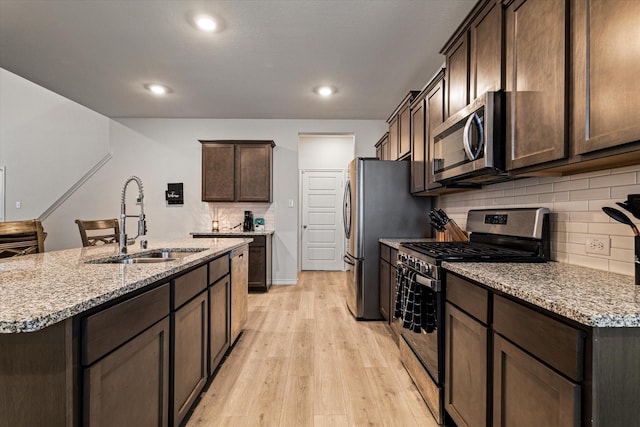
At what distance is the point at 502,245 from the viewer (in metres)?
1.97

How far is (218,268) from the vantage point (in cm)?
212

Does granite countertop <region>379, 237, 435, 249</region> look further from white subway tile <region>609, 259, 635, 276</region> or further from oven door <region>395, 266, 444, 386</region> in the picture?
white subway tile <region>609, 259, 635, 276</region>

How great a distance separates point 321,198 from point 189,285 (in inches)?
181

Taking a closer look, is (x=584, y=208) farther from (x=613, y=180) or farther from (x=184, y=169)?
(x=184, y=169)

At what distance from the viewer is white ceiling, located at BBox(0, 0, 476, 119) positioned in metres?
2.37

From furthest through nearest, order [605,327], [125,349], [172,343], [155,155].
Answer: [155,155]
[172,343]
[125,349]
[605,327]

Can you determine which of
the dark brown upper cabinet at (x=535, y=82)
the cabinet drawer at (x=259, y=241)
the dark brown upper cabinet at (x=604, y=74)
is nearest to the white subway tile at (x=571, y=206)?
the dark brown upper cabinet at (x=535, y=82)

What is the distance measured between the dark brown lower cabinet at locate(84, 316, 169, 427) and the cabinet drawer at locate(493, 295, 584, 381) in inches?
52.4

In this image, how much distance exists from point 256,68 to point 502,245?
9.38 ft

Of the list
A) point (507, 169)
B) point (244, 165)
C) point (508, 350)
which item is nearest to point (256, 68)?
point (244, 165)

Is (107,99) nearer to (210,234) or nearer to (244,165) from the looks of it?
(244,165)

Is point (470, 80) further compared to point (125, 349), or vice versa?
point (470, 80)

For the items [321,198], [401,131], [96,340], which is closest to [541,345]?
[96,340]

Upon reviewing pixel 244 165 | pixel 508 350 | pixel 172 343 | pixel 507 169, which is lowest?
pixel 172 343
